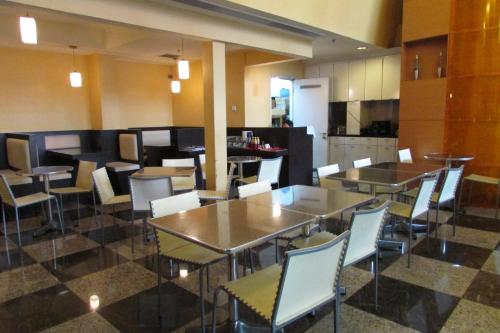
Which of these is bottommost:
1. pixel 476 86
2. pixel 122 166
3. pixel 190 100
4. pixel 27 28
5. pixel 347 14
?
pixel 122 166

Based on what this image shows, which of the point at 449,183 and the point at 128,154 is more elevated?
the point at 128,154

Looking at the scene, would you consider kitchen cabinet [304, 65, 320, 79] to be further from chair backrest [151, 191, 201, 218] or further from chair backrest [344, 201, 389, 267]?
chair backrest [344, 201, 389, 267]

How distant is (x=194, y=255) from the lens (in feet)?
7.52

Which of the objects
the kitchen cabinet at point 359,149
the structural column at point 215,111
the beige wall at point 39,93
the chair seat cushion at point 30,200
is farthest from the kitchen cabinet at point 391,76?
the chair seat cushion at point 30,200

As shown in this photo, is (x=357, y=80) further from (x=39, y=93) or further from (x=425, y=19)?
(x=39, y=93)

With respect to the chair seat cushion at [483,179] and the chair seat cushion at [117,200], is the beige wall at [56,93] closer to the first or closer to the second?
the chair seat cushion at [117,200]

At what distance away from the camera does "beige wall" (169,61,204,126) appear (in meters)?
8.16

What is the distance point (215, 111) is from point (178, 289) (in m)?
2.48

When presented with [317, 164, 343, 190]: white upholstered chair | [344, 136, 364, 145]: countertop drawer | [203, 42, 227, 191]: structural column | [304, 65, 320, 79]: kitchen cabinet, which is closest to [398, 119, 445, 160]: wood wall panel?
[344, 136, 364, 145]: countertop drawer

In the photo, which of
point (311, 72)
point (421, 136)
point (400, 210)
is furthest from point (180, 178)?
point (311, 72)

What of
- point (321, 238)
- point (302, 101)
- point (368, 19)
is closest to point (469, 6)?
point (368, 19)

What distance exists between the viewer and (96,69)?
6.82 m

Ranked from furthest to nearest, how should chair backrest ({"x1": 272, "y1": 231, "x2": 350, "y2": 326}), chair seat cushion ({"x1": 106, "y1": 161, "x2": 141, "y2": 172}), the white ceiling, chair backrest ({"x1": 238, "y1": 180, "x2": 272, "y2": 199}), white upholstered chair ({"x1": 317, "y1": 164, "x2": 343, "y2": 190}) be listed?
chair seat cushion ({"x1": 106, "y1": 161, "x2": 141, "y2": 172})
the white ceiling
white upholstered chair ({"x1": 317, "y1": 164, "x2": 343, "y2": 190})
chair backrest ({"x1": 238, "y1": 180, "x2": 272, "y2": 199})
chair backrest ({"x1": 272, "y1": 231, "x2": 350, "y2": 326})

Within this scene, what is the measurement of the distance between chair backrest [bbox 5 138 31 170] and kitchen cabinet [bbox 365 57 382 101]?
6384mm
